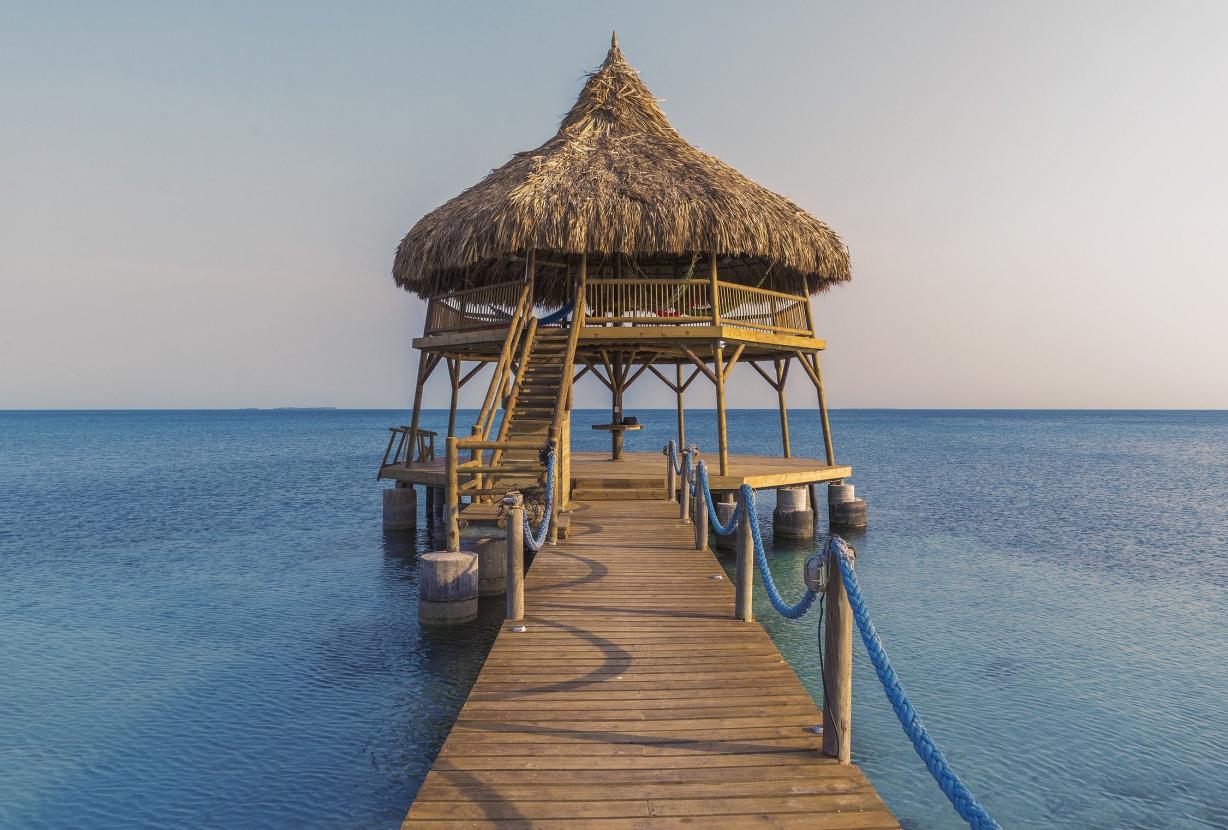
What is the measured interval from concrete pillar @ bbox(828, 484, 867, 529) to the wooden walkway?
1398 cm

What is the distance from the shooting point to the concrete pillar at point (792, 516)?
18859mm

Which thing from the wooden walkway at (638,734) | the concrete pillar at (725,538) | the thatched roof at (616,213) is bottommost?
the concrete pillar at (725,538)

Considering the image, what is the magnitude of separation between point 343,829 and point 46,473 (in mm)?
51078

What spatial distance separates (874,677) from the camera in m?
9.54

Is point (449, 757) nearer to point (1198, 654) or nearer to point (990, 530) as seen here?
point (1198, 654)

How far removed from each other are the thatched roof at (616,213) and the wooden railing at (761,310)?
0.81 metres

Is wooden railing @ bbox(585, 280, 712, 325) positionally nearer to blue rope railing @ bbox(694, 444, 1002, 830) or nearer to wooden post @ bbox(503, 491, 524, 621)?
wooden post @ bbox(503, 491, 524, 621)

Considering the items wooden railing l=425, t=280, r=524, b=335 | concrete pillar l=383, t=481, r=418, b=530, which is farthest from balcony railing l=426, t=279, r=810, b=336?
concrete pillar l=383, t=481, r=418, b=530

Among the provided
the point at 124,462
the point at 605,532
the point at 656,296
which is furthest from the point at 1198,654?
the point at 124,462

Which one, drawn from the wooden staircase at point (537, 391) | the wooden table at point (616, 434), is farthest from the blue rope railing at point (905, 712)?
the wooden table at point (616, 434)

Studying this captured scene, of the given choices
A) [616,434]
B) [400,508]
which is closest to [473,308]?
[616,434]

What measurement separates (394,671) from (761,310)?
12214mm

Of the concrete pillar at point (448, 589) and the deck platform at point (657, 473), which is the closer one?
the concrete pillar at point (448, 589)

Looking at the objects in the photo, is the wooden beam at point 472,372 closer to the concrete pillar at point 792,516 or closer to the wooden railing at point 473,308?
the wooden railing at point 473,308
